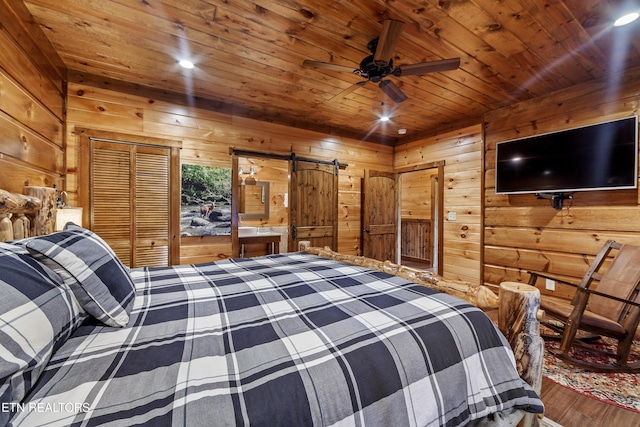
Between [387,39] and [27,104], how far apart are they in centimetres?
267

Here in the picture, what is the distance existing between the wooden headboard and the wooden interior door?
3.83m

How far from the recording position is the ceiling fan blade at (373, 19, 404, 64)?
1.76 metres

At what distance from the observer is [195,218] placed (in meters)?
3.28

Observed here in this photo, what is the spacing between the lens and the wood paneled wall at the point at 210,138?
2777mm

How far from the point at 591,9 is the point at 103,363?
325 cm

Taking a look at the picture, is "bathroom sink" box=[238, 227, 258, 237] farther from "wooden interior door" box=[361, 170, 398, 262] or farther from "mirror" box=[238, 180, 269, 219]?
"wooden interior door" box=[361, 170, 398, 262]

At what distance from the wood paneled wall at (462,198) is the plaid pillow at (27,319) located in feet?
13.5

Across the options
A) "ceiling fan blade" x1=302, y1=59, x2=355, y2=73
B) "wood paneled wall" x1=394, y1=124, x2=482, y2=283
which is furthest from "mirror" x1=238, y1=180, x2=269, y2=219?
"wood paneled wall" x1=394, y1=124, x2=482, y2=283

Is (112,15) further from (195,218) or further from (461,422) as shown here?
(461,422)

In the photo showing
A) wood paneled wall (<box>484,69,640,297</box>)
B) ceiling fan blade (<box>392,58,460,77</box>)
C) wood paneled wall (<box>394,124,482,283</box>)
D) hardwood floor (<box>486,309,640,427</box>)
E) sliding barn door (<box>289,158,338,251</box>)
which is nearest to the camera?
hardwood floor (<box>486,309,640,427</box>)

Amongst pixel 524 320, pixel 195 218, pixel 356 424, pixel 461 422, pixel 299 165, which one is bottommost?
pixel 461 422

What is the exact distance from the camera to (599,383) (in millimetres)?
1845

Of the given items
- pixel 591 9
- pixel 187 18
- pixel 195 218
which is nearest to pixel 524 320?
pixel 591 9

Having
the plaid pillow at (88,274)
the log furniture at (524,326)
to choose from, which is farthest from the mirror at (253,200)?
the log furniture at (524,326)
